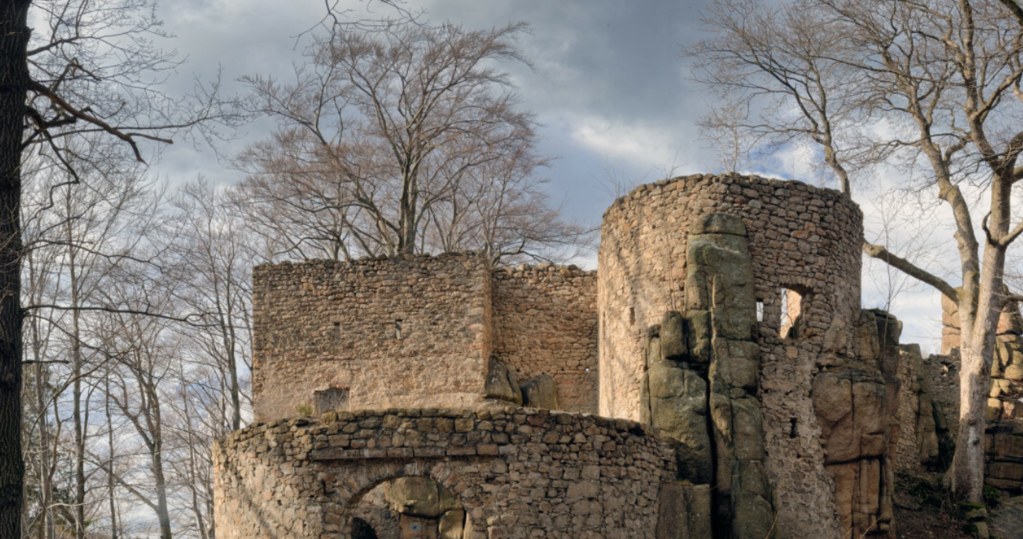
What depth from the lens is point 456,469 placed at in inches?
570

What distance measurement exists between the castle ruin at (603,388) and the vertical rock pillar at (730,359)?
0.03 m

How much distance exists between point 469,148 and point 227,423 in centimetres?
809

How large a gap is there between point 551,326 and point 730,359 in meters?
5.35

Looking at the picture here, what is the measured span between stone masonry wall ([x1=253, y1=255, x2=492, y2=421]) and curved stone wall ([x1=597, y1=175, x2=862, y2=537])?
11.6 feet

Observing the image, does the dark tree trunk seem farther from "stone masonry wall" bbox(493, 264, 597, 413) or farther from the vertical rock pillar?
"stone masonry wall" bbox(493, 264, 597, 413)

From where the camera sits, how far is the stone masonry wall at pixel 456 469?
14.4m

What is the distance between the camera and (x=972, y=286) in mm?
21234

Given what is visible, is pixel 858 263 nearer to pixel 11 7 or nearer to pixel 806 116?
Answer: pixel 806 116

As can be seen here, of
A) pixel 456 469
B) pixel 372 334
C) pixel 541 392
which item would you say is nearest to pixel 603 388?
pixel 541 392

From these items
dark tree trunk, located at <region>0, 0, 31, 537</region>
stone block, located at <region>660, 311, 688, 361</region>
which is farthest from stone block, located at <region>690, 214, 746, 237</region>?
dark tree trunk, located at <region>0, 0, 31, 537</region>

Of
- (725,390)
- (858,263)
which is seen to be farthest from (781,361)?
(858,263)

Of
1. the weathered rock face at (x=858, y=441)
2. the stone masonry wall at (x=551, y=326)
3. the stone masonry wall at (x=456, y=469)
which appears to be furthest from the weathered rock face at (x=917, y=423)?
the stone masonry wall at (x=456, y=469)

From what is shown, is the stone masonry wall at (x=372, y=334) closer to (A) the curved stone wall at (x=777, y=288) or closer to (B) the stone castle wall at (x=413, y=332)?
(B) the stone castle wall at (x=413, y=332)

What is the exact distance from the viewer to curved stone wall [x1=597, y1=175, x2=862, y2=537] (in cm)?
1711
